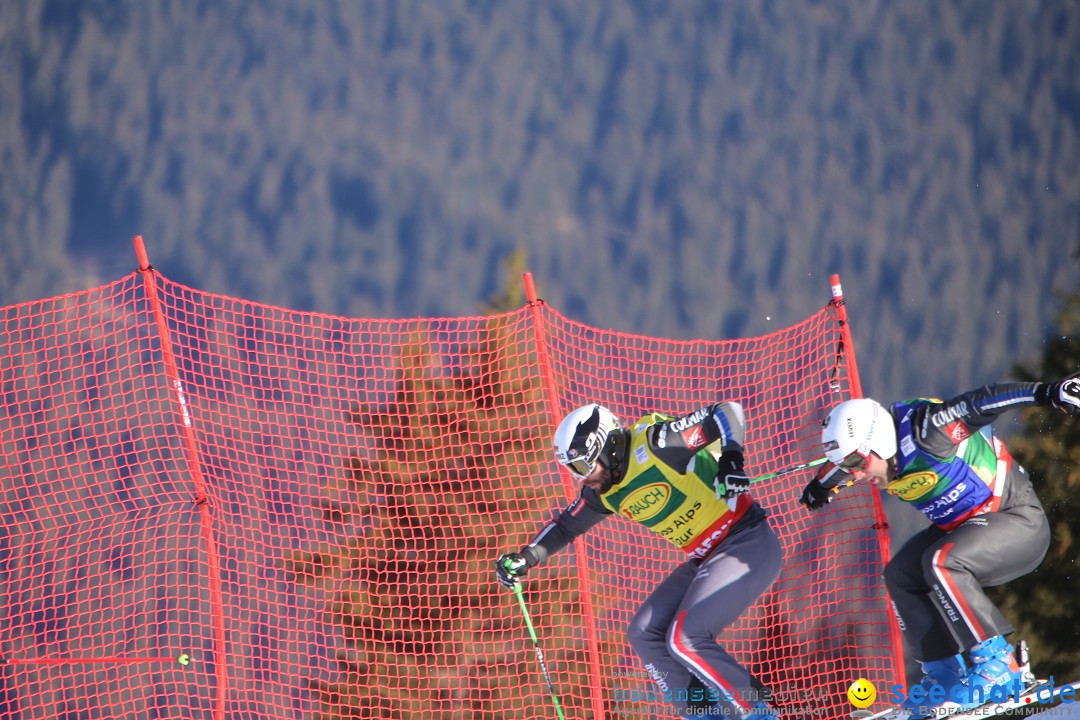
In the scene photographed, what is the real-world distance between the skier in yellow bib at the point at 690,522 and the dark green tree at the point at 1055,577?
417cm

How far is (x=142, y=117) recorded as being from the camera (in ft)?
33.9

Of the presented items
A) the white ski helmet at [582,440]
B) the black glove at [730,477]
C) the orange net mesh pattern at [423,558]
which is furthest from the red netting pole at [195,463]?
the black glove at [730,477]

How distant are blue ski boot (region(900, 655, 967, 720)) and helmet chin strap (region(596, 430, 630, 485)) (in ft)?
4.72

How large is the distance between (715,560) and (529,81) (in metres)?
6.98

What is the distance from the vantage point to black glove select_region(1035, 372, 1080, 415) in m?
3.70

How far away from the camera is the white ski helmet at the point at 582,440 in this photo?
4207 millimetres

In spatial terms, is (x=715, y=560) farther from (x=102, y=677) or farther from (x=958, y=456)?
(x=102, y=677)

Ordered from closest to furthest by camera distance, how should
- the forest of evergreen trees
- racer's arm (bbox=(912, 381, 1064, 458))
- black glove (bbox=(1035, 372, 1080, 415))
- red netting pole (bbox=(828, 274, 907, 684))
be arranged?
black glove (bbox=(1035, 372, 1080, 415)) → racer's arm (bbox=(912, 381, 1064, 458)) → red netting pole (bbox=(828, 274, 907, 684)) → the forest of evergreen trees

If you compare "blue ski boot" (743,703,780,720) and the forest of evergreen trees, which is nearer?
"blue ski boot" (743,703,780,720)

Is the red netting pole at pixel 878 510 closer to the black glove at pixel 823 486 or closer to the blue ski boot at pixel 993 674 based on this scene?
the black glove at pixel 823 486

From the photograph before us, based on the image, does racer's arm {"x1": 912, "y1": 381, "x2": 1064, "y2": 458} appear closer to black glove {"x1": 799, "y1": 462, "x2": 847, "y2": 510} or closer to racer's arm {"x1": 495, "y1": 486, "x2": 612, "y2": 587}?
black glove {"x1": 799, "y1": 462, "x2": 847, "y2": 510}

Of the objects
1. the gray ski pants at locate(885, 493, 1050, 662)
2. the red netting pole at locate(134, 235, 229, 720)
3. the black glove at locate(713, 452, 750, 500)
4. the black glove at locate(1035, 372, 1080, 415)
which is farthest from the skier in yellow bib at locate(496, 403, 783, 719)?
Answer: the red netting pole at locate(134, 235, 229, 720)

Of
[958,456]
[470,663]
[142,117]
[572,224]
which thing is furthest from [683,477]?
[142,117]

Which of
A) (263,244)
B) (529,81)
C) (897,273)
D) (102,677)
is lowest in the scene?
(102,677)
